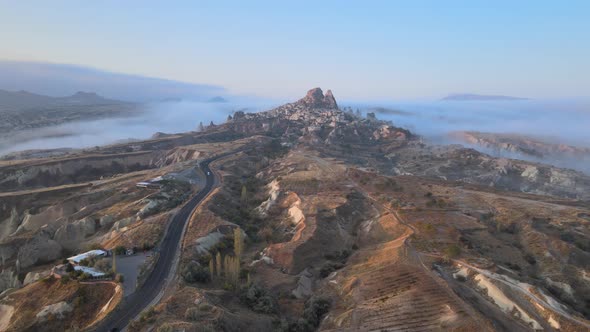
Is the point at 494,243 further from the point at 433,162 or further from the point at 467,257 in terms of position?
the point at 433,162

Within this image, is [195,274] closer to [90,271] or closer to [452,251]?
[90,271]

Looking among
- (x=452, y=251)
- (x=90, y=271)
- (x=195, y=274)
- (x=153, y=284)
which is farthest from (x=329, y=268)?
(x=90, y=271)

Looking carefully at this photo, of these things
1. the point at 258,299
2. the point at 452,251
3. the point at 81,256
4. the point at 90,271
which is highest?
the point at 452,251

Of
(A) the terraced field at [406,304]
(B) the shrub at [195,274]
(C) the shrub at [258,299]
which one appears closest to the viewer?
(A) the terraced field at [406,304]

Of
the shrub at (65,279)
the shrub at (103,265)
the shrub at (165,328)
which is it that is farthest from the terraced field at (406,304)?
the shrub at (65,279)

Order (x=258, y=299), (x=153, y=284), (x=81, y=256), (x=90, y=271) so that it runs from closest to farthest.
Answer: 1. (x=258, y=299)
2. (x=153, y=284)
3. (x=90, y=271)
4. (x=81, y=256)

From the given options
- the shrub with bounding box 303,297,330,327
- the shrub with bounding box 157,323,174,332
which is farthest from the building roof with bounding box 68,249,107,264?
the shrub with bounding box 303,297,330,327

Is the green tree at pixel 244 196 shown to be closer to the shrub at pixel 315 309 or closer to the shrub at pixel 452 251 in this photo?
the shrub at pixel 315 309

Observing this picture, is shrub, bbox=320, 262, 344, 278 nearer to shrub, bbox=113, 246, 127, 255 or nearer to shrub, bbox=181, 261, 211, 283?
shrub, bbox=181, 261, 211, 283
